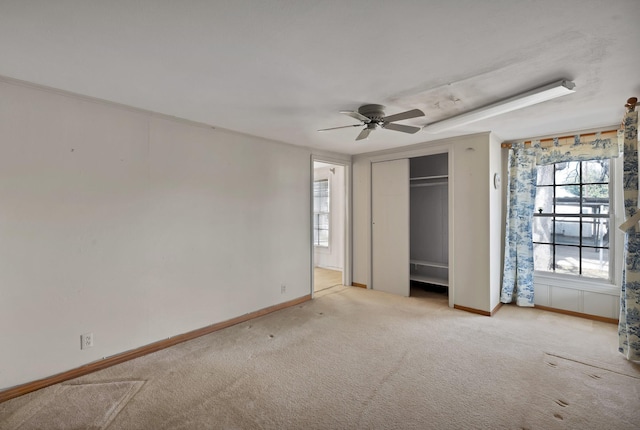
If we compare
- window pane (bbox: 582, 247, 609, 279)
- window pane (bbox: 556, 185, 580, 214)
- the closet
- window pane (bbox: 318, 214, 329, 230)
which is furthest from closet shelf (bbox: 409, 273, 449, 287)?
window pane (bbox: 318, 214, 329, 230)

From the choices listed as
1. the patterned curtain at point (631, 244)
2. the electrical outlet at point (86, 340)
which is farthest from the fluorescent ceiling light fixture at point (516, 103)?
the electrical outlet at point (86, 340)

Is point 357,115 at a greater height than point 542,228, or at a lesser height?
greater

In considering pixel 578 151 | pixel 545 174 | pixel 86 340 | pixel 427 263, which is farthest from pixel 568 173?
pixel 86 340

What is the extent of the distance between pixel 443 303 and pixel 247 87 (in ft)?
12.7

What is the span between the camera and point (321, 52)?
184cm

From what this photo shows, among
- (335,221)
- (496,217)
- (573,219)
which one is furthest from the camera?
(335,221)

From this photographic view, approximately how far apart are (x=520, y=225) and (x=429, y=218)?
1437mm

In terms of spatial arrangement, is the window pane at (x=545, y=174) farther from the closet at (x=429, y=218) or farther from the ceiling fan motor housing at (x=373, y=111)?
the ceiling fan motor housing at (x=373, y=111)

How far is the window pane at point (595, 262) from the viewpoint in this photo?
12.4 feet

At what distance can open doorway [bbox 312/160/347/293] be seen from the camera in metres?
6.64

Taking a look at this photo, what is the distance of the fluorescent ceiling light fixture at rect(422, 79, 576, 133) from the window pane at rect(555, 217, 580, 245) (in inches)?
89.0

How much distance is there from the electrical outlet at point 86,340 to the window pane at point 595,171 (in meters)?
5.67

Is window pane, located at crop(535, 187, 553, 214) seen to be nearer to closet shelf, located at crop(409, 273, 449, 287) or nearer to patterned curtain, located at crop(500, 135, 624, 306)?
patterned curtain, located at crop(500, 135, 624, 306)

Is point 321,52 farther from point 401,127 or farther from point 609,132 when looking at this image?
point 609,132
